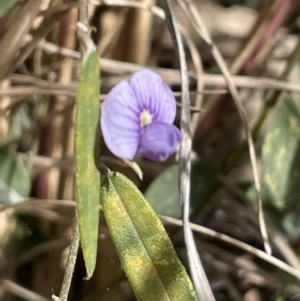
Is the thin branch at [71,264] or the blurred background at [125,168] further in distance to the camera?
the blurred background at [125,168]

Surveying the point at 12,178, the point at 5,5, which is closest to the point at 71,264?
the point at 5,5

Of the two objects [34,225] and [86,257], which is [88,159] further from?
[34,225]

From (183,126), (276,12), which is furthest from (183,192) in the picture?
(276,12)

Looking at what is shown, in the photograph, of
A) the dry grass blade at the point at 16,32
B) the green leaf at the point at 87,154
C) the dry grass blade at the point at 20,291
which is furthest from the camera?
the dry grass blade at the point at 20,291

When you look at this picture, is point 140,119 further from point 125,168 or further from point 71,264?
point 125,168

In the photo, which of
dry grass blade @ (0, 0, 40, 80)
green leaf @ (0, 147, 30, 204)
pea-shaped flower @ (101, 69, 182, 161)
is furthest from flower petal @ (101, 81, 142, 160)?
green leaf @ (0, 147, 30, 204)

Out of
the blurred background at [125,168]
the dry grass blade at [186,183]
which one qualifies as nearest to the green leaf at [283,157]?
the blurred background at [125,168]

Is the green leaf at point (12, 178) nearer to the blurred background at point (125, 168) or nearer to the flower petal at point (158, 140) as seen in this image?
the blurred background at point (125, 168)
